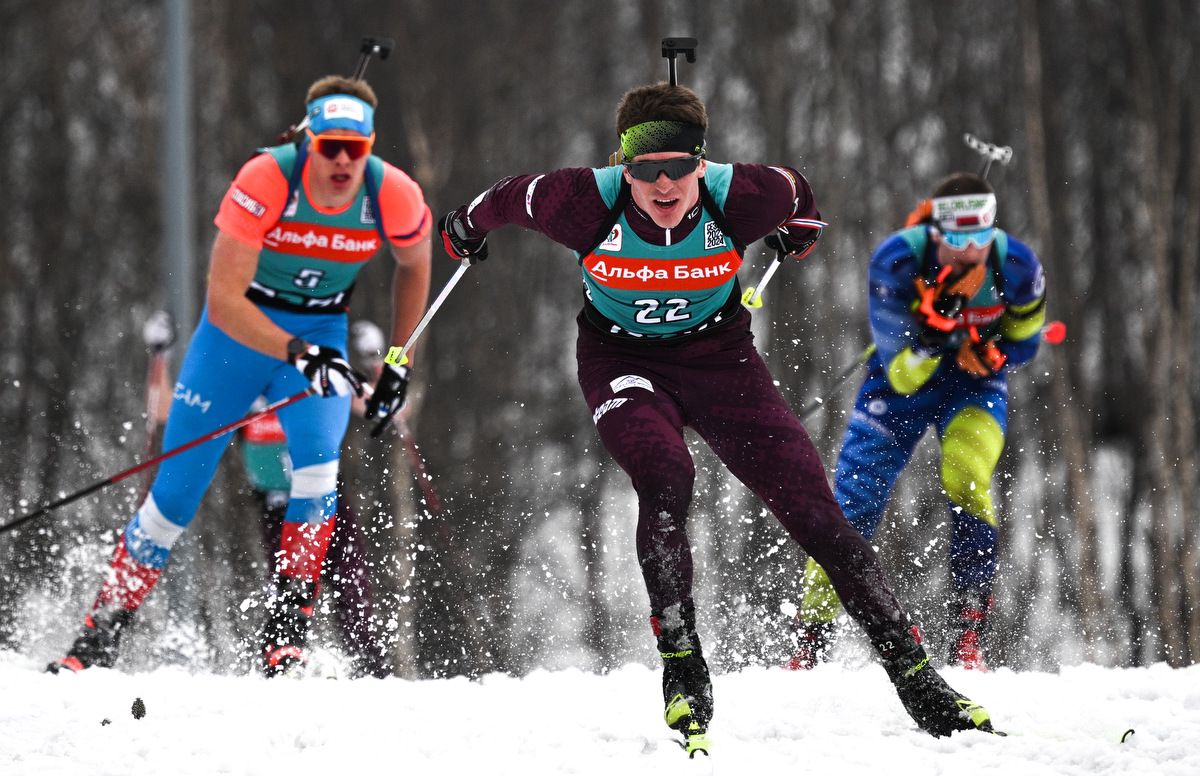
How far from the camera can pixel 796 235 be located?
→ 4.71 m

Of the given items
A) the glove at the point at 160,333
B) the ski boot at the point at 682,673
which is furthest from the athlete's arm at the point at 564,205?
the glove at the point at 160,333

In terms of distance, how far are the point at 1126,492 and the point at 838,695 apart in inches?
358

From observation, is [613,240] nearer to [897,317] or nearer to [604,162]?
[897,317]

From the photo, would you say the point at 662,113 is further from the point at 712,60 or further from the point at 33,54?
the point at 33,54

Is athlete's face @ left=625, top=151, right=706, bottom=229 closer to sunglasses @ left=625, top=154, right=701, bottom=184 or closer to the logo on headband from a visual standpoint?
sunglasses @ left=625, top=154, right=701, bottom=184

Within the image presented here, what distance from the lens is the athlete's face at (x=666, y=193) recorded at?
432cm

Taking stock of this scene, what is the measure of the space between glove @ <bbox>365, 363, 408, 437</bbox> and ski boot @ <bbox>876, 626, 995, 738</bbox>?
2.09 m

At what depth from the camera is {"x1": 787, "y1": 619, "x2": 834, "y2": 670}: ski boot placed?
5.86 m

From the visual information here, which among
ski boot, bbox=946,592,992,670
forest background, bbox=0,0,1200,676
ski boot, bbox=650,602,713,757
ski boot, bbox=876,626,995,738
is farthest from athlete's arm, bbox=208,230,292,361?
forest background, bbox=0,0,1200,676

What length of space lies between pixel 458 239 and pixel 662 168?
874 mm

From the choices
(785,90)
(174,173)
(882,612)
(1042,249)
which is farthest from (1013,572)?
(882,612)

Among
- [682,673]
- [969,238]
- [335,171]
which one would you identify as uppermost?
[335,171]

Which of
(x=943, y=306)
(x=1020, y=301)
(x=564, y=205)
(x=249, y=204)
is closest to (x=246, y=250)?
(x=249, y=204)

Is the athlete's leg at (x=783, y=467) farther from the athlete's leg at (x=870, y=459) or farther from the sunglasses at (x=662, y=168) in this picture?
the athlete's leg at (x=870, y=459)
